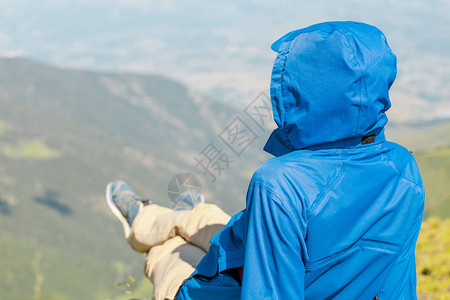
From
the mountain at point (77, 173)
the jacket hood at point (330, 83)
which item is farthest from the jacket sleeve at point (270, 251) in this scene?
the mountain at point (77, 173)

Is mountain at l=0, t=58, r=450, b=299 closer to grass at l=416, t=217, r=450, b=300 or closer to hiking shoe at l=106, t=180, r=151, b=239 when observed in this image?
hiking shoe at l=106, t=180, r=151, b=239

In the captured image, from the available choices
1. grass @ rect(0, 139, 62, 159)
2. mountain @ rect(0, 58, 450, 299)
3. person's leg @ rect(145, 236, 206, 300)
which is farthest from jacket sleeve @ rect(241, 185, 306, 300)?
grass @ rect(0, 139, 62, 159)

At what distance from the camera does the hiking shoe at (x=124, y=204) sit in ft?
9.52

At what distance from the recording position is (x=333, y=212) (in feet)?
3.95

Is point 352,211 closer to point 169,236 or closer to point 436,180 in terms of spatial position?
point 169,236

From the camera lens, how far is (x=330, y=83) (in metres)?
1.16

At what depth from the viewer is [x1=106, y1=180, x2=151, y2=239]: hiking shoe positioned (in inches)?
114

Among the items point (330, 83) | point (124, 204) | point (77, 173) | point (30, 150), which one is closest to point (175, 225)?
point (124, 204)

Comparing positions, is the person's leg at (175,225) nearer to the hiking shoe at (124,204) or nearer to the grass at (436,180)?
the hiking shoe at (124,204)

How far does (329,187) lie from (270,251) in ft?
0.71

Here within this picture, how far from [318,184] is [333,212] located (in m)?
0.08

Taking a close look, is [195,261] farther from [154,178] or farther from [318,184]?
[154,178]

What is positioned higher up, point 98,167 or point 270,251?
point 270,251

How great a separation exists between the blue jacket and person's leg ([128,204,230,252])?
87 cm
